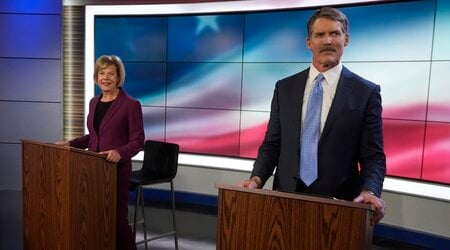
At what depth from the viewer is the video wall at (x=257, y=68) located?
11.0 ft

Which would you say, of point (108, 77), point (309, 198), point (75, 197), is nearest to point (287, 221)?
point (309, 198)

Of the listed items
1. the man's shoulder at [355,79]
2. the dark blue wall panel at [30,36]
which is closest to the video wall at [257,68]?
the dark blue wall panel at [30,36]

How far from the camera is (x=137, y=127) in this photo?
2582 millimetres

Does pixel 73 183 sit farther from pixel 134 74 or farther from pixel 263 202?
pixel 134 74

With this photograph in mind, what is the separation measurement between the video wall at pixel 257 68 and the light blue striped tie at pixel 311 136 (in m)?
2.23

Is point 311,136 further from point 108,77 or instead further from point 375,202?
point 108,77

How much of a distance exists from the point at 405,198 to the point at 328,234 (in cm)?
258

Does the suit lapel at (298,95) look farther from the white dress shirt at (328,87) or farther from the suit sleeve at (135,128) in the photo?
the suit sleeve at (135,128)

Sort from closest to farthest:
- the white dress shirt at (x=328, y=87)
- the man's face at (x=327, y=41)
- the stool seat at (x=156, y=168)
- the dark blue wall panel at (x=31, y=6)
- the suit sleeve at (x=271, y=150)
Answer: the man's face at (x=327, y=41), the white dress shirt at (x=328, y=87), the suit sleeve at (x=271, y=150), the stool seat at (x=156, y=168), the dark blue wall panel at (x=31, y=6)

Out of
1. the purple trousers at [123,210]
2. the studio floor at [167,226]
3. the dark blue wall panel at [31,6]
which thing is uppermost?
the dark blue wall panel at [31,6]

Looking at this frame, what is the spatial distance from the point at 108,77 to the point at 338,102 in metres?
1.59

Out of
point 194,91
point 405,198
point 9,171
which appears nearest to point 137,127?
point 194,91

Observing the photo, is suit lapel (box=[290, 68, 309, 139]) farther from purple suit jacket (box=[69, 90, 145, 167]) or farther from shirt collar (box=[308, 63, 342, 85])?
purple suit jacket (box=[69, 90, 145, 167])

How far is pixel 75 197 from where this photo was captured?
7.37 feet
